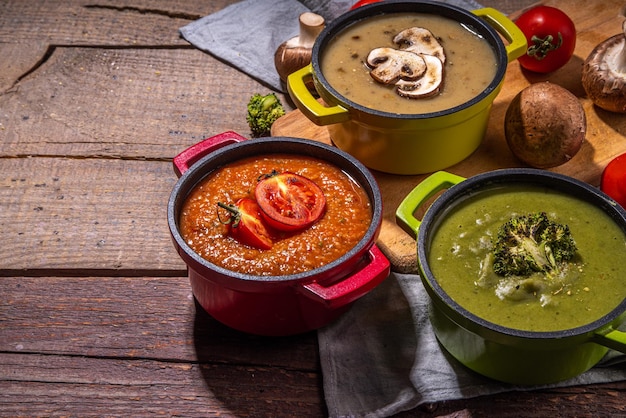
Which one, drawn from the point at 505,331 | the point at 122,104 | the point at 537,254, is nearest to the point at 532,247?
the point at 537,254

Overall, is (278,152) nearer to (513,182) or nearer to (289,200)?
(289,200)

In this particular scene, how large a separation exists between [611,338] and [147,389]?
1.23 m

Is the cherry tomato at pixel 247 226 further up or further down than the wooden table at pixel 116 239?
further up

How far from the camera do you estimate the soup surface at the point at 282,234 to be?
2.24 m

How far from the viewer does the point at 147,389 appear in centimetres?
230

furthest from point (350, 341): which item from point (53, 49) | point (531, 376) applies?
point (53, 49)

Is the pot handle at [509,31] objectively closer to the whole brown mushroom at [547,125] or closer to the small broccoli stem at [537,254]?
the whole brown mushroom at [547,125]

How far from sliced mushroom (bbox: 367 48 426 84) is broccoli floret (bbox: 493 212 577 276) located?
2.43ft

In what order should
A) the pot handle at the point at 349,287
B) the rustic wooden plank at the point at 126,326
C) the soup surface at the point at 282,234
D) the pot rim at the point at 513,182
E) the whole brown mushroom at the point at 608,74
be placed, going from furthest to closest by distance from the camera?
the whole brown mushroom at the point at 608,74 → the rustic wooden plank at the point at 126,326 → the soup surface at the point at 282,234 → the pot handle at the point at 349,287 → the pot rim at the point at 513,182

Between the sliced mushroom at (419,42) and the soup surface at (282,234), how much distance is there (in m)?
0.62

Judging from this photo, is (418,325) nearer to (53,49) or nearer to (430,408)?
(430,408)

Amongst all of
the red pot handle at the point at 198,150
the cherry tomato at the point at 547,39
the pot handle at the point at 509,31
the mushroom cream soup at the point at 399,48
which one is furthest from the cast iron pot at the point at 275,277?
the cherry tomato at the point at 547,39

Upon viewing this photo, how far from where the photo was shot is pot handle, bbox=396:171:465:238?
7.52 feet

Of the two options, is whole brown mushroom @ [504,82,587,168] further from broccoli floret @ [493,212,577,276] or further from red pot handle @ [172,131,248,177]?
red pot handle @ [172,131,248,177]
